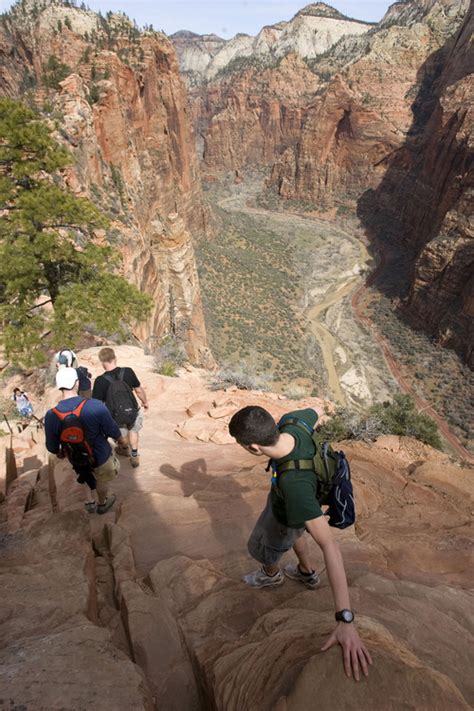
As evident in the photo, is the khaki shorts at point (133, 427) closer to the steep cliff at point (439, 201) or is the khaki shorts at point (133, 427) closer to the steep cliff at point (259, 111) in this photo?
the steep cliff at point (439, 201)

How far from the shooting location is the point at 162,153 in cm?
3353

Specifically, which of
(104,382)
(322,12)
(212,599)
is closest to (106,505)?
(104,382)

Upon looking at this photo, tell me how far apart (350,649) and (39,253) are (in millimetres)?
10188

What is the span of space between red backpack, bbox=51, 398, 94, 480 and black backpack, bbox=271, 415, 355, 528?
2460 mm

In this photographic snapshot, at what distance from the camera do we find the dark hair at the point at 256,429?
2475mm

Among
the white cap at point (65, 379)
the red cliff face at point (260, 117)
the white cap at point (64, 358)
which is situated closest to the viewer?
the white cap at point (65, 379)

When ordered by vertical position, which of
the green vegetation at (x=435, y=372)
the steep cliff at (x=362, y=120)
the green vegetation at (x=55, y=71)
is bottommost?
the green vegetation at (x=435, y=372)

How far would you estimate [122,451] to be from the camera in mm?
6996

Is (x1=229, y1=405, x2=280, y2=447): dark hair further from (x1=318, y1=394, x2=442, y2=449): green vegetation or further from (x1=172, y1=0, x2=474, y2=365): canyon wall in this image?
(x1=172, y1=0, x2=474, y2=365): canyon wall

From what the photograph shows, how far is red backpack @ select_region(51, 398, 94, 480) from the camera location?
427 centimetres

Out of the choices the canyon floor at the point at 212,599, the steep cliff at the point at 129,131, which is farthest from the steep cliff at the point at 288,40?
the canyon floor at the point at 212,599

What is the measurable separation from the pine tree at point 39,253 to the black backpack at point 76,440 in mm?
5996

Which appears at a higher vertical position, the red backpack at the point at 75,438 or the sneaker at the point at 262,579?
the red backpack at the point at 75,438

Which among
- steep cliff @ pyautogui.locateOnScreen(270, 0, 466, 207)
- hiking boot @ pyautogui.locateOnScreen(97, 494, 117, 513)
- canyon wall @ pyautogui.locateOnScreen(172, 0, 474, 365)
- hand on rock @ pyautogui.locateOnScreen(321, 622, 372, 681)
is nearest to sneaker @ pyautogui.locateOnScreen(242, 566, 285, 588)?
hand on rock @ pyautogui.locateOnScreen(321, 622, 372, 681)
